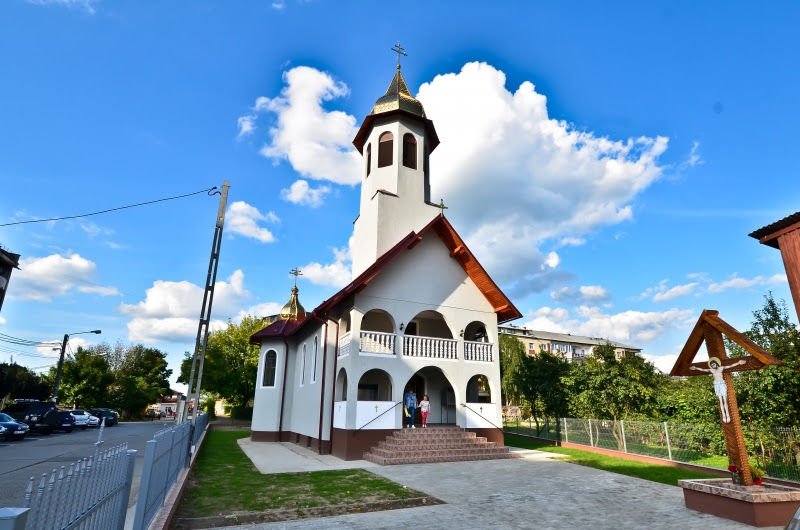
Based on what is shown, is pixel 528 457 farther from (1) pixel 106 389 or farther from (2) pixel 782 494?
(1) pixel 106 389

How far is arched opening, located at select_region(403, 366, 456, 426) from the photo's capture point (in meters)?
18.9

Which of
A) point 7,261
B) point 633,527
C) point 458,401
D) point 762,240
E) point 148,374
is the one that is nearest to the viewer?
point 633,527

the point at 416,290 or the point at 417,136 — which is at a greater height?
→ the point at 417,136

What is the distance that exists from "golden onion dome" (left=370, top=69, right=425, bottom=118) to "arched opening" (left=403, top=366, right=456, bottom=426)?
12.4m

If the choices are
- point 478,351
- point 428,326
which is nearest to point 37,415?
point 428,326

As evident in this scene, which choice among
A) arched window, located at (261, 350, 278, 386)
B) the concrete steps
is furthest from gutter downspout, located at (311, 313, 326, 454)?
arched window, located at (261, 350, 278, 386)

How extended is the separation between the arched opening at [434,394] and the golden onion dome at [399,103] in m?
12.4

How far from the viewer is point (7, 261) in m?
24.6

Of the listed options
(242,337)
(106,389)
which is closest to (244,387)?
(242,337)

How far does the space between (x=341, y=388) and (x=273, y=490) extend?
24.4 feet

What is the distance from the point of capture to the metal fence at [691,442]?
12.0 metres

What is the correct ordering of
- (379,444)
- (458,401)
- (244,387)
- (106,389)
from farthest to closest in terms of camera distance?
1. (106,389)
2. (244,387)
3. (458,401)
4. (379,444)

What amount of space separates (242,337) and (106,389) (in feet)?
62.6

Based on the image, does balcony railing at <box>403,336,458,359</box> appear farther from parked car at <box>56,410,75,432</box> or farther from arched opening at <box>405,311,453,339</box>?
parked car at <box>56,410,75,432</box>
